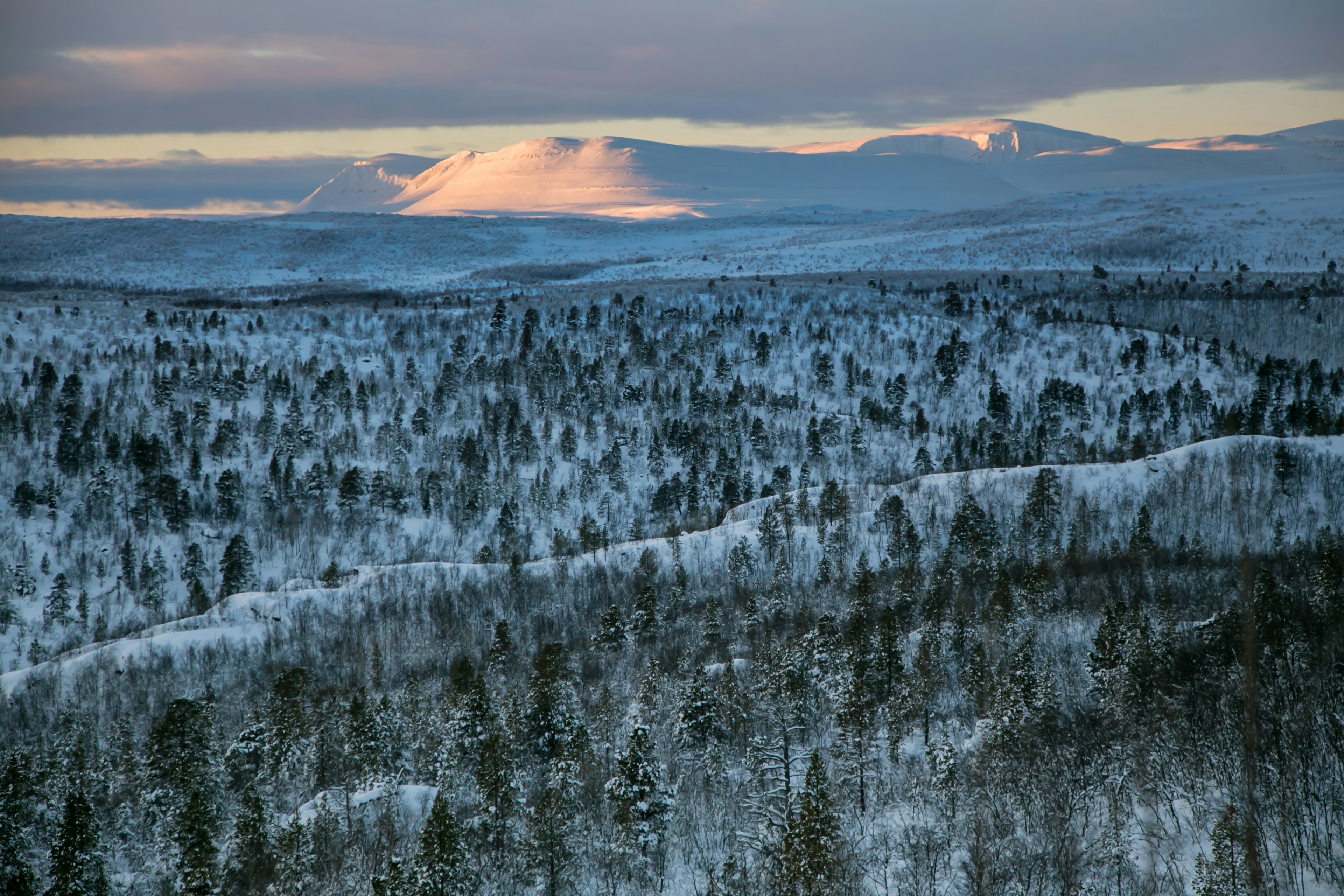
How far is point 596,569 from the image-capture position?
6744cm

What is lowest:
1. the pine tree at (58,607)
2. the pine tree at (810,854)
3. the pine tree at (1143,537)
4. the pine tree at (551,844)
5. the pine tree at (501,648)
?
the pine tree at (58,607)

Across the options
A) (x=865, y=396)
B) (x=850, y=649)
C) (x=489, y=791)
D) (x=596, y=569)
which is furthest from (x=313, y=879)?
(x=865, y=396)

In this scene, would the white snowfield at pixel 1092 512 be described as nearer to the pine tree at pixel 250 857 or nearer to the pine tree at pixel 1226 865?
the pine tree at pixel 250 857

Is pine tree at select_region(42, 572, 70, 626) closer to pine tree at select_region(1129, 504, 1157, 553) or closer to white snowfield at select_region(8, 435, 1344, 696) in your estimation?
white snowfield at select_region(8, 435, 1344, 696)

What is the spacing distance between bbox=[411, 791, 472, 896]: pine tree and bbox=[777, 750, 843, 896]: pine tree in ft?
25.8

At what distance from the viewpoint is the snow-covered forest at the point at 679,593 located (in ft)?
80.0

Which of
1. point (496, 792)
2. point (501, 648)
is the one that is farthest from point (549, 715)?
point (501, 648)

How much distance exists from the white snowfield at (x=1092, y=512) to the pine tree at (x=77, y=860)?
38.2m

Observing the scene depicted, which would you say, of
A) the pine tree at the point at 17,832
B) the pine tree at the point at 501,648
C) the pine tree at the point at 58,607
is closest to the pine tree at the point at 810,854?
the pine tree at the point at 17,832

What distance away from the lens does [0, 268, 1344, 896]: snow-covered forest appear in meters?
24.4

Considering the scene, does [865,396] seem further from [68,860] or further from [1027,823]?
[68,860]

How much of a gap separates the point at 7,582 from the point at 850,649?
6867 cm

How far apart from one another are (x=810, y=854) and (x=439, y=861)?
29.4 ft

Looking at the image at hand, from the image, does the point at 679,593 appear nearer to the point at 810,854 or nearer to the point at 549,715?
the point at 549,715
